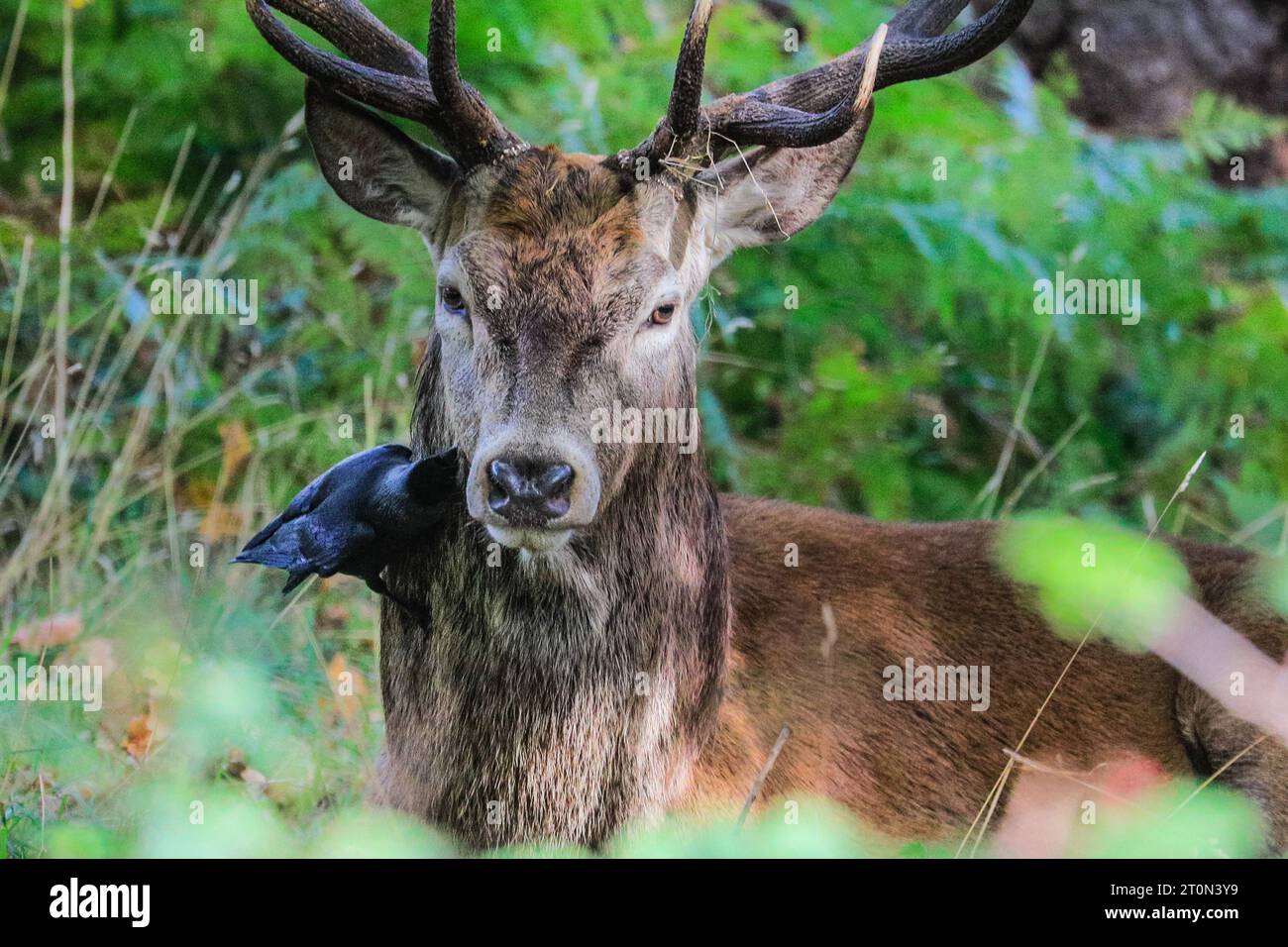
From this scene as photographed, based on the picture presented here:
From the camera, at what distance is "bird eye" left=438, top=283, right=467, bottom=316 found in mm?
4641

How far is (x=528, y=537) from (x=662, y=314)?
2.73 feet

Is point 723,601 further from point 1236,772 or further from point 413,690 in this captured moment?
point 1236,772

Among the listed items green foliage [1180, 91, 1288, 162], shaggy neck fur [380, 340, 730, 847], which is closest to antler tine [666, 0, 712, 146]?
shaggy neck fur [380, 340, 730, 847]

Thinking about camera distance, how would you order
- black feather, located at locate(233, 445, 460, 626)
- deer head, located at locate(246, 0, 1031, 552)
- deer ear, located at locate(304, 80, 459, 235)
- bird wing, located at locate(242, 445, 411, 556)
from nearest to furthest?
deer head, located at locate(246, 0, 1031, 552), black feather, located at locate(233, 445, 460, 626), bird wing, located at locate(242, 445, 411, 556), deer ear, located at locate(304, 80, 459, 235)

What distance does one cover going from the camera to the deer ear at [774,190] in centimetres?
514

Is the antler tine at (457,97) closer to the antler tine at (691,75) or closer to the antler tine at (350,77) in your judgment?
the antler tine at (350,77)

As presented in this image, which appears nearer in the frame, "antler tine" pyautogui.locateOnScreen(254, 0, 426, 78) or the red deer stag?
the red deer stag

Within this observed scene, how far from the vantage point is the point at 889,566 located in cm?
Answer: 579

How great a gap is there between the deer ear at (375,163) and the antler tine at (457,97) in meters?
0.25

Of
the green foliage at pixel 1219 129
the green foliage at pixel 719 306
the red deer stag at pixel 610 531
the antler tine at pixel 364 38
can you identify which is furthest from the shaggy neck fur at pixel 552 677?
the green foliage at pixel 1219 129

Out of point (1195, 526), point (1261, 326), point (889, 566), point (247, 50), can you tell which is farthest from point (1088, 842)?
point (247, 50)

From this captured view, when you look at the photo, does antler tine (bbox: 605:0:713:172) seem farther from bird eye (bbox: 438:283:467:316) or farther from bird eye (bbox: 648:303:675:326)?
bird eye (bbox: 438:283:467:316)

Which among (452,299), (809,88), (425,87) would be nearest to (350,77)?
(425,87)

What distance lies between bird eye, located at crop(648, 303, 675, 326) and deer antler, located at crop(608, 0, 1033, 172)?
1.32 feet
